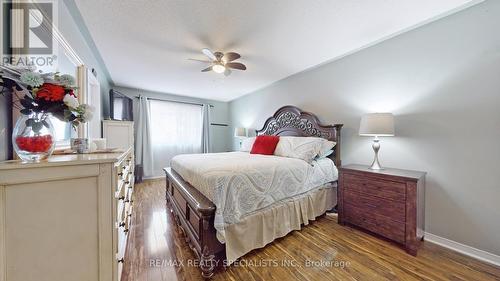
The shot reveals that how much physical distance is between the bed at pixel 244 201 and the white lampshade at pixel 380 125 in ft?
2.09

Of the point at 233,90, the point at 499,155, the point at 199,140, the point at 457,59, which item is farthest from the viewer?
the point at 199,140

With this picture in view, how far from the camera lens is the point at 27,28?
1.04 metres

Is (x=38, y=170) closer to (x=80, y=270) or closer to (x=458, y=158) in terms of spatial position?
(x=80, y=270)

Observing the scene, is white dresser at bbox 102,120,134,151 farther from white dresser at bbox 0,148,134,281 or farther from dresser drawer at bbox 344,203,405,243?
dresser drawer at bbox 344,203,405,243

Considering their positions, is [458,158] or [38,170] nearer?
[38,170]


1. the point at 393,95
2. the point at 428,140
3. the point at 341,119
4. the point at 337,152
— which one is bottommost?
the point at 337,152

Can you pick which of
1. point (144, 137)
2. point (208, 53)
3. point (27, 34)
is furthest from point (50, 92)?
point (144, 137)

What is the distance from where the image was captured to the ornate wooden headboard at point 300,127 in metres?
2.79

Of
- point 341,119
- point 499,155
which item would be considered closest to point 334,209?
point 341,119

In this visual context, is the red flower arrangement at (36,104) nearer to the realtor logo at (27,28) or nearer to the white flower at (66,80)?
the white flower at (66,80)

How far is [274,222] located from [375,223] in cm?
114

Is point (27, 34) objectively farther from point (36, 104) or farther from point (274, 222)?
point (274, 222)

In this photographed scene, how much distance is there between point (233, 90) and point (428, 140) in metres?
3.92

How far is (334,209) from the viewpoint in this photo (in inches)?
108
